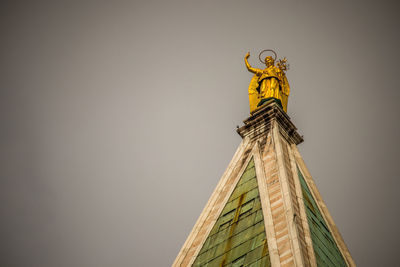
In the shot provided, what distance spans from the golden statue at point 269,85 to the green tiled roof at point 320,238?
5016 mm

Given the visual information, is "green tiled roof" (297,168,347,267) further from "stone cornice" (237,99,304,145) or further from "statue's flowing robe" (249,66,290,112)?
"statue's flowing robe" (249,66,290,112)

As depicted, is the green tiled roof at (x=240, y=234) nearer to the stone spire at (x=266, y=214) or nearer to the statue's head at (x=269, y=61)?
the stone spire at (x=266, y=214)

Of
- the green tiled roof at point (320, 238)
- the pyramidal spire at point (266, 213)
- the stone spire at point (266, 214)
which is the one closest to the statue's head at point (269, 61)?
the pyramidal spire at point (266, 213)

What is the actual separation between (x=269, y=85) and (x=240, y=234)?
9.42m

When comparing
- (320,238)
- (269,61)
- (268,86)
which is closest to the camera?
(320,238)

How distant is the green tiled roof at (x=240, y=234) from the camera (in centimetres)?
2416

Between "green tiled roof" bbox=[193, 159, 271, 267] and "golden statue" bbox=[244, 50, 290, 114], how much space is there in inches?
176

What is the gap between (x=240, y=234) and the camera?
25.8m

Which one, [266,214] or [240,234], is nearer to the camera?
[266,214]

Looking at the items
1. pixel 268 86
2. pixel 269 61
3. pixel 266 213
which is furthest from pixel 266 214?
pixel 269 61

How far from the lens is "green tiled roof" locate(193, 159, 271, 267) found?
2416 cm

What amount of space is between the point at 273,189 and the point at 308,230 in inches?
118

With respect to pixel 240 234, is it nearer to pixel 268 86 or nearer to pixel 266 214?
pixel 266 214

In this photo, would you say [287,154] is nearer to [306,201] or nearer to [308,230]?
[306,201]
